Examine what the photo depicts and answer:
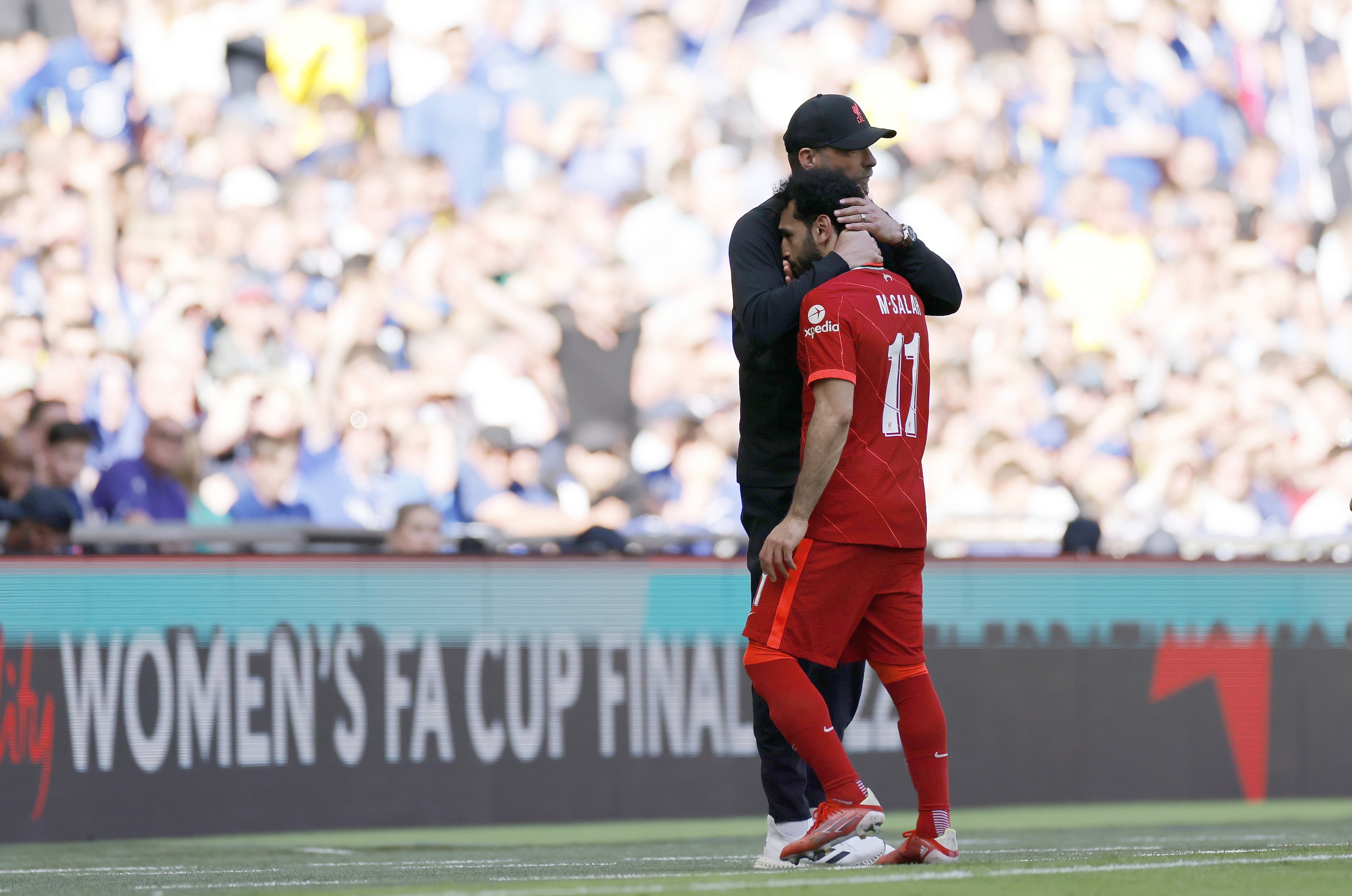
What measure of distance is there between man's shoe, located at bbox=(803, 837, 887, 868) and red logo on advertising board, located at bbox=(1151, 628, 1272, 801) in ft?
14.7

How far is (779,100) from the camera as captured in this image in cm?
1078

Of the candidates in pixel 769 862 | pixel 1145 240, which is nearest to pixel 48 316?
pixel 769 862

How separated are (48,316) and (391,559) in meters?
2.44

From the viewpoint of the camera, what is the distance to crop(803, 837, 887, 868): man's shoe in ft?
14.3

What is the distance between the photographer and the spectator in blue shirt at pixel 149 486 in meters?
8.03

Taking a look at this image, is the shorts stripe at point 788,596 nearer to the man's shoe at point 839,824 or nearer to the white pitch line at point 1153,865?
the man's shoe at point 839,824

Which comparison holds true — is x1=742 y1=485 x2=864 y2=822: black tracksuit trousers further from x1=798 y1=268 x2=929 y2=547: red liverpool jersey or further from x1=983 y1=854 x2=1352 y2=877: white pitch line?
x1=983 y1=854 x2=1352 y2=877: white pitch line

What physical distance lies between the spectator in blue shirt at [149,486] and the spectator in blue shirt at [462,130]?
2.45 meters

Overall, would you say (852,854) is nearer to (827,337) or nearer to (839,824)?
(839,824)

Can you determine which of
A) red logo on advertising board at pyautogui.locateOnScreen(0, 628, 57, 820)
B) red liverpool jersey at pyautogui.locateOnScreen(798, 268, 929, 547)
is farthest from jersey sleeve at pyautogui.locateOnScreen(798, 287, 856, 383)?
red logo on advertising board at pyautogui.locateOnScreen(0, 628, 57, 820)

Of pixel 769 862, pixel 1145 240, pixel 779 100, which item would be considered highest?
pixel 779 100

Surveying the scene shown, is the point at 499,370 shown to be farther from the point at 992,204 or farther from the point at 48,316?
the point at 992,204

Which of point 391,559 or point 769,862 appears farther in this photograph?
point 391,559

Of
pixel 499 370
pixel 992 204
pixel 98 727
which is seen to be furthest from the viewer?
pixel 992 204
